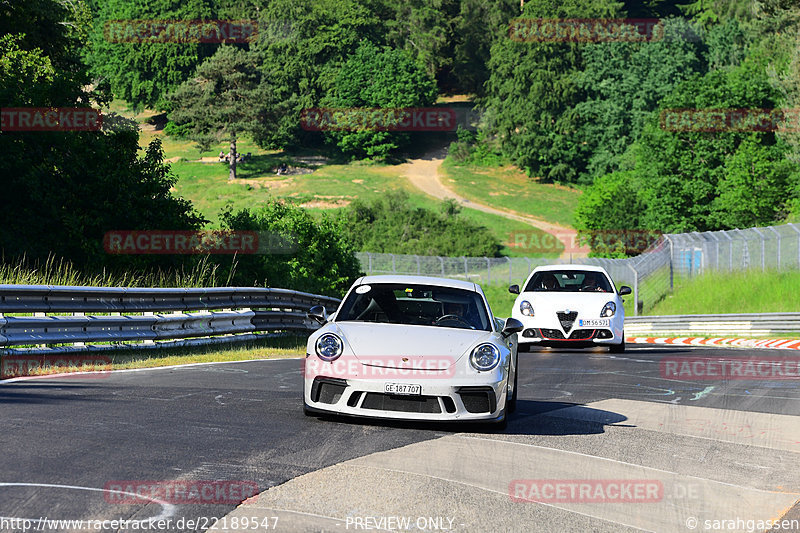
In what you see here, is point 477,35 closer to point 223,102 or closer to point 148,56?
point 223,102

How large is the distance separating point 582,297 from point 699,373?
11.5ft

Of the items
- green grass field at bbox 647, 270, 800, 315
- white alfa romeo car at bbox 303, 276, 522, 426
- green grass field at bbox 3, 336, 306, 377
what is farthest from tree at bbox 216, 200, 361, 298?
white alfa romeo car at bbox 303, 276, 522, 426

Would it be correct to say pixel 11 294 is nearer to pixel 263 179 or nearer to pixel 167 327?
pixel 167 327

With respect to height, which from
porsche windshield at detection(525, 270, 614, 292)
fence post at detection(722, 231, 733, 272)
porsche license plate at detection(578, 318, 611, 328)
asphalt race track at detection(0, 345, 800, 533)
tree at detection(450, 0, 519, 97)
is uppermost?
tree at detection(450, 0, 519, 97)

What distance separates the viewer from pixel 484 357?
899cm

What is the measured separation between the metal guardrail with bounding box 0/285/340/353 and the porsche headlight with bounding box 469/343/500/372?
6817mm

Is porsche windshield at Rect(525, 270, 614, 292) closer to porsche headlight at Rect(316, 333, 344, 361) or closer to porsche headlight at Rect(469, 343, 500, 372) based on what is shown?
porsche headlight at Rect(469, 343, 500, 372)

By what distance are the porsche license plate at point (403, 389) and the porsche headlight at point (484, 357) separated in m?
0.57

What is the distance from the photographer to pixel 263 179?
113 m

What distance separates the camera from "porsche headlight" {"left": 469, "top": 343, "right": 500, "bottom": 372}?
29.1 ft

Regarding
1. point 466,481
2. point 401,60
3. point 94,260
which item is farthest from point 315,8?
point 466,481

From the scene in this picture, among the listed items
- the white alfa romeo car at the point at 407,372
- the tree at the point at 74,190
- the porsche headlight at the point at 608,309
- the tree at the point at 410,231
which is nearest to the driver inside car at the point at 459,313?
the white alfa romeo car at the point at 407,372

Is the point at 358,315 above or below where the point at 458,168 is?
above

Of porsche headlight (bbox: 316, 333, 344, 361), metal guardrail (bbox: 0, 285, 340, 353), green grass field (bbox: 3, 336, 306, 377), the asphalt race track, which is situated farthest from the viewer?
green grass field (bbox: 3, 336, 306, 377)
